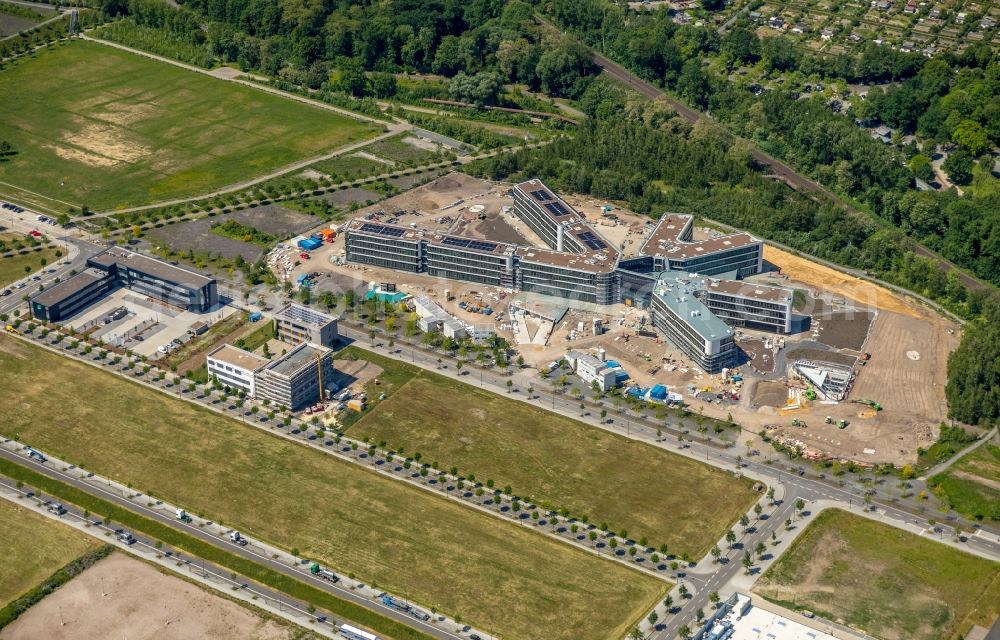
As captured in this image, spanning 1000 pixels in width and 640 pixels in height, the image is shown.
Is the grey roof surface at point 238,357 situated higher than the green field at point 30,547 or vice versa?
the grey roof surface at point 238,357

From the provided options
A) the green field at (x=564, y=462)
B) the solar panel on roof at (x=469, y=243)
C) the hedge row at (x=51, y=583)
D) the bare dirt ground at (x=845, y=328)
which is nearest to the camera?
the hedge row at (x=51, y=583)

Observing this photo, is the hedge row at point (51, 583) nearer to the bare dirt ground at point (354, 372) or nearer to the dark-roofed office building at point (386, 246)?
the bare dirt ground at point (354, 372)

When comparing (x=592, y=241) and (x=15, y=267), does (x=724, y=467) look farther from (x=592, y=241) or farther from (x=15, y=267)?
(x=15, y=267)

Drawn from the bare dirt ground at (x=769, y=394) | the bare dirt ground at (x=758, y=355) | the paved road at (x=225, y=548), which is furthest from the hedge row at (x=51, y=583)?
the bare dirt ground at (x=758, y=355)

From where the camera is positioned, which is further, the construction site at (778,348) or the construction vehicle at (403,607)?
the construction site at (778,348)

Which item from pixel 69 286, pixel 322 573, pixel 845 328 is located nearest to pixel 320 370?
pixel 322 573

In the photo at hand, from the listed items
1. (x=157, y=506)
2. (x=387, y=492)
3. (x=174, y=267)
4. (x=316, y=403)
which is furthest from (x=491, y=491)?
(x=174, y=267)

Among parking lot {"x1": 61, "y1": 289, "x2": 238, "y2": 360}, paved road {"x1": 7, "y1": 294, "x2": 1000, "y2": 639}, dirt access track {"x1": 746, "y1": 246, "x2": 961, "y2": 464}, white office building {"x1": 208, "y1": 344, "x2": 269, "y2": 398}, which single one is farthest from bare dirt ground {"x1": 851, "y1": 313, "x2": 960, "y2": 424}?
parking lot {"x1": 61, "y1": 289, "x2": 238, "y2": 360}

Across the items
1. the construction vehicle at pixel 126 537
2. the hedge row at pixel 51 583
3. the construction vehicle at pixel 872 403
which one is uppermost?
the construction vehicle at pixel 872 403
